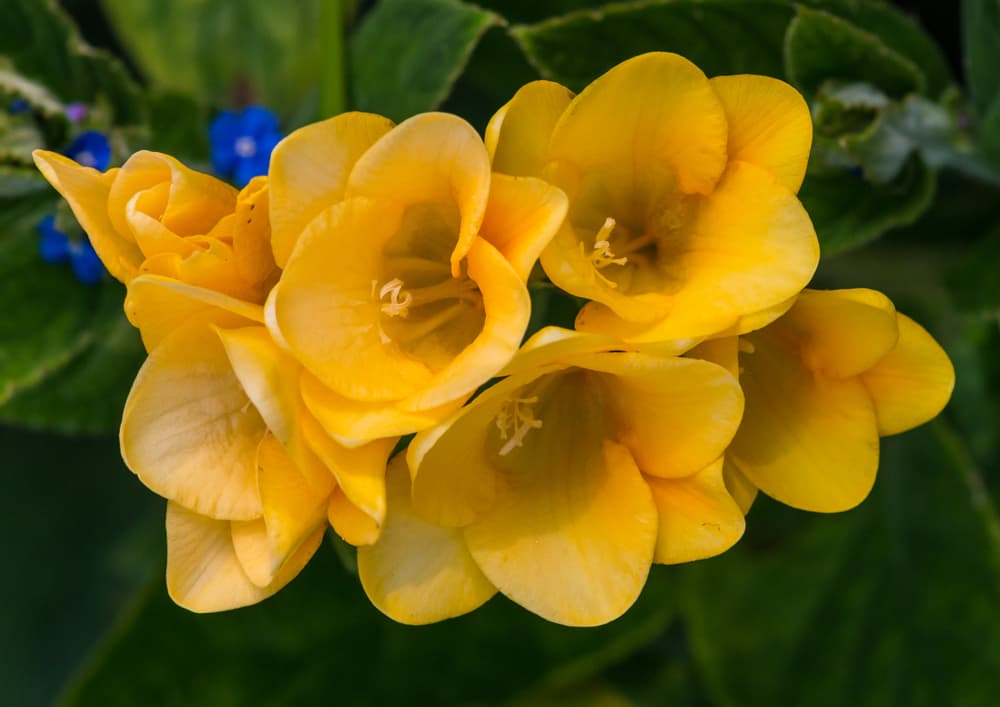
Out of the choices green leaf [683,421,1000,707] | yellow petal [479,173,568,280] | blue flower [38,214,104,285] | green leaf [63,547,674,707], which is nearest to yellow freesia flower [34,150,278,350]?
yellow petal [479,173,568,280]

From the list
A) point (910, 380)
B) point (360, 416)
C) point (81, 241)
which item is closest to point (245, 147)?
point (81, 241)

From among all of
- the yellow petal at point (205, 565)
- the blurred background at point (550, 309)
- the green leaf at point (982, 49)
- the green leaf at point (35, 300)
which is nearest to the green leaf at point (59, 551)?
the blurred background at point (550, 309)

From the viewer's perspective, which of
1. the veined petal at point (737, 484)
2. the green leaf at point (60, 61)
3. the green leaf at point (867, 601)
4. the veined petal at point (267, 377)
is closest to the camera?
the veined petal at point (267, 377)

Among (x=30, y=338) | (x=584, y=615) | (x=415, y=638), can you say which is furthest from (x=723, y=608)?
(x=30, y=338)

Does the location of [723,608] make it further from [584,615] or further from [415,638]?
[584,615]

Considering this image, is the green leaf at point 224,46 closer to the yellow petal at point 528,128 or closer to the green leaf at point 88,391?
the green leaf at point 88,391

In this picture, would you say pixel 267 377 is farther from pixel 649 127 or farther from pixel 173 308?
pixel 649 127
